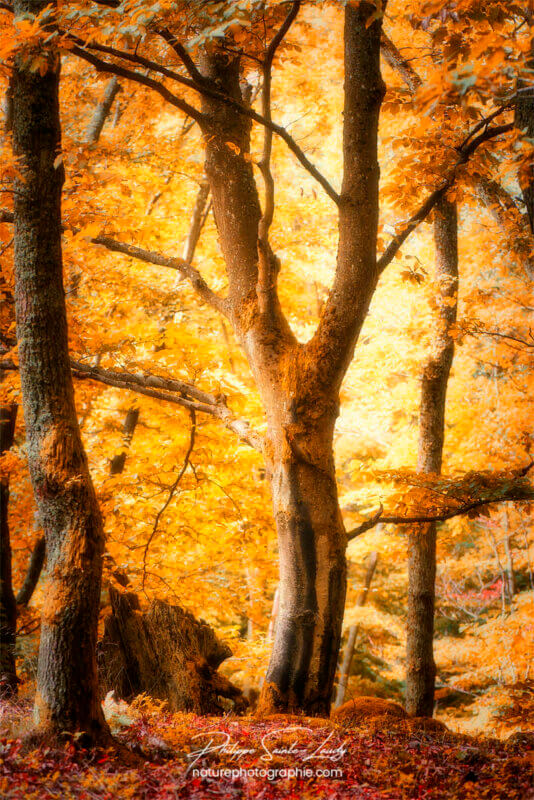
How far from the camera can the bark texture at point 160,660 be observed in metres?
5.52

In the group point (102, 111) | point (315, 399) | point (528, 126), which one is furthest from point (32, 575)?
point (528, 126)

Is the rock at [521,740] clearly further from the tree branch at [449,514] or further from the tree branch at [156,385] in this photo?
the tree branch at [156,385]

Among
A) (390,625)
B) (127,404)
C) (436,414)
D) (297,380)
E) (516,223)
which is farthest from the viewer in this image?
(390,625)

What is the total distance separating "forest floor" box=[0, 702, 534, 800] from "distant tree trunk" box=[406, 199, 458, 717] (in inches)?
124

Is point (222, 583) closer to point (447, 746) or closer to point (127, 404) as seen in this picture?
point (127, 404)

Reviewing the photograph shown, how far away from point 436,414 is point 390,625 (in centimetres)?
853

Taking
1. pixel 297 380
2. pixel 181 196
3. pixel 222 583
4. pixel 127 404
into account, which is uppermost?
pixel 181 196

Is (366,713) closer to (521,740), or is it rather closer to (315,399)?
(521,740)

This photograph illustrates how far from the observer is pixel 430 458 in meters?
7.17

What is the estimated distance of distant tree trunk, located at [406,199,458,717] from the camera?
6855mm

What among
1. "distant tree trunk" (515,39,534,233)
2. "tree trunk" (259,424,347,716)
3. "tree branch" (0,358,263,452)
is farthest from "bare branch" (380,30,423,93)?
"tree trunk" (259,424,347,716)

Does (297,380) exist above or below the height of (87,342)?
below

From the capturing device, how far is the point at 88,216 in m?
4.87

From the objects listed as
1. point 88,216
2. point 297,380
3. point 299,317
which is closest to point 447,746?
point 297,380
